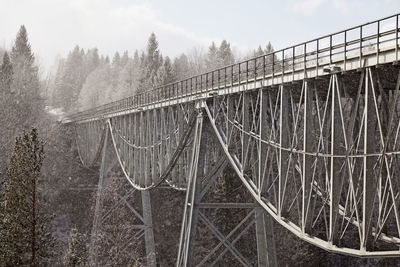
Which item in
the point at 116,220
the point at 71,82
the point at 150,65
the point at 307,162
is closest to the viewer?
the point at 307,162

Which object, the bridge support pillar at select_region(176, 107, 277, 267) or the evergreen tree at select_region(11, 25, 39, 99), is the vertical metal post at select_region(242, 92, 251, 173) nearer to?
the bridge support pillar at select_region(176, 107, 277, 267)

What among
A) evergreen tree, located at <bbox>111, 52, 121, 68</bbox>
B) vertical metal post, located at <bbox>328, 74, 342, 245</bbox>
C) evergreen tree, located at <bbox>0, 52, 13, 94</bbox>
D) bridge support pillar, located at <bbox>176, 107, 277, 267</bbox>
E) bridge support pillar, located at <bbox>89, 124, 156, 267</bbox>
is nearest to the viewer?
vertical metal post, located at <bbox>328, 74, 342, 245</bbox>

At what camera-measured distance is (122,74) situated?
122625 millimetres

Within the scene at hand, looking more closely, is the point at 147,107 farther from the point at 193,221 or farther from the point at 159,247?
the point at 159,247

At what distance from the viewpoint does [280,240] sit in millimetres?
47531

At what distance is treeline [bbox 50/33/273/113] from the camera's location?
3610 inches

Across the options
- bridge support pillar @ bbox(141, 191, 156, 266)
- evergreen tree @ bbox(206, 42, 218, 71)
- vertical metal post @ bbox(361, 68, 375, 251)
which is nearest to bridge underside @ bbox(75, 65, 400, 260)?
vertical metal post @ bbox(361, 68, 375, 251)

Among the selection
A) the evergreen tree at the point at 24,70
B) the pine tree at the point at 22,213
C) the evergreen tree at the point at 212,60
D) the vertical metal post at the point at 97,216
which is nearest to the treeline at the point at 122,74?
the evergreen tree at the point at 212,60

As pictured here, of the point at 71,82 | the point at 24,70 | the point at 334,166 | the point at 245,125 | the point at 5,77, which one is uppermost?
the point at 71,82

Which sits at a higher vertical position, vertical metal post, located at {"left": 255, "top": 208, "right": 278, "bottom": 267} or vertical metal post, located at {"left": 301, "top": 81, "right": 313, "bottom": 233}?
vertical metal post, located at {"left": 301, "top": 81, "right": 313, "bottom": 233}

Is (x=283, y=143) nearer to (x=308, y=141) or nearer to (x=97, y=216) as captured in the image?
(x=308, y=141)

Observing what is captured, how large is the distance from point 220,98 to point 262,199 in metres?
6.66

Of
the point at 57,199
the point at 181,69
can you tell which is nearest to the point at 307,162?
the point at 57,199

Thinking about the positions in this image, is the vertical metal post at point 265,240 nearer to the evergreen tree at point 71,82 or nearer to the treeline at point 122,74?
the treeline at point 122,74
